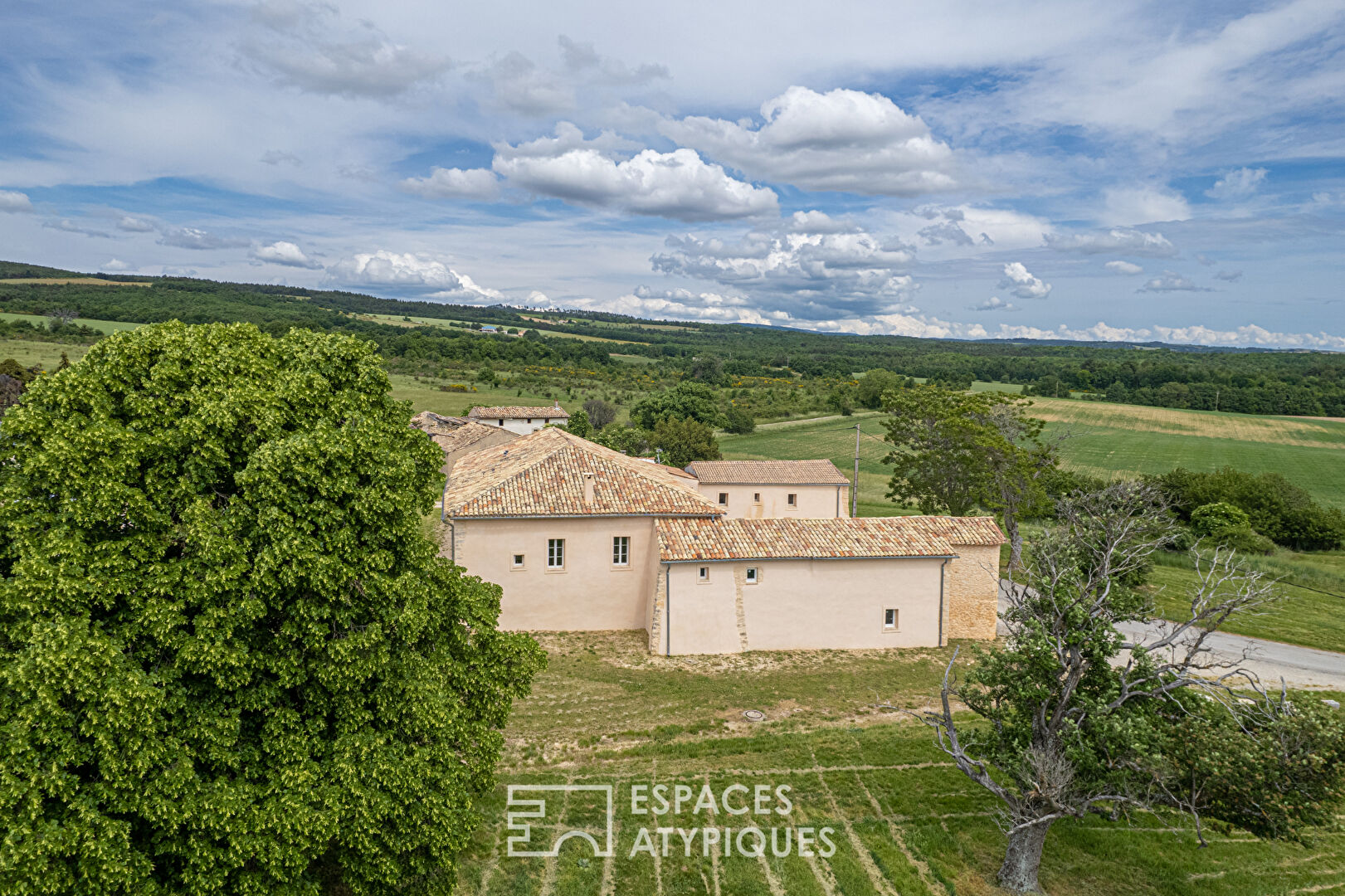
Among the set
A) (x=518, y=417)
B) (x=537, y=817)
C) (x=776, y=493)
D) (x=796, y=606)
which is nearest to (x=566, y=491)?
(x=796, y=606)

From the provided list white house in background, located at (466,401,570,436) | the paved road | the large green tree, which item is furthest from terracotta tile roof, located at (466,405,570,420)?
the large green tree

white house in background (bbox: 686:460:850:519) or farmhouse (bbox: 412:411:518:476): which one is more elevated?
farmhouse (bbox: 412:411:518:476)

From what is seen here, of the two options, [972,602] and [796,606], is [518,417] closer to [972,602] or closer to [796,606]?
[796,606]

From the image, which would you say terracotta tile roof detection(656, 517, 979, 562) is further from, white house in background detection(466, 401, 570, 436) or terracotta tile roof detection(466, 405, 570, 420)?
terracotta tile roof detection(466, 405, 570, 420)

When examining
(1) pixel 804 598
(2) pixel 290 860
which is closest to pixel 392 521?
(2) pixel 290 860

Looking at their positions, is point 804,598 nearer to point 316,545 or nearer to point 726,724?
point 726,724

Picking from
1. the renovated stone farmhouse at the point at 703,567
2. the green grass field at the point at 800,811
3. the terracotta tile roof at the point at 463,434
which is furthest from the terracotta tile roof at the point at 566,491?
the terracotta tile roof at the point at 463,434
